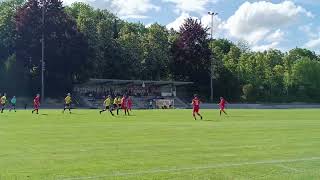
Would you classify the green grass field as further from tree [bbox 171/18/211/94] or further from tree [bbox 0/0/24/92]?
tree [bbox 171/18/211/94]

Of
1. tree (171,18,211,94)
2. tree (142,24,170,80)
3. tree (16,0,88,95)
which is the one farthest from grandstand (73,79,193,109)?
tree (142,24,170,80)

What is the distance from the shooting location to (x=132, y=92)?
9262 centimetres

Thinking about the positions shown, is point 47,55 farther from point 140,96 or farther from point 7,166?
point 7,166

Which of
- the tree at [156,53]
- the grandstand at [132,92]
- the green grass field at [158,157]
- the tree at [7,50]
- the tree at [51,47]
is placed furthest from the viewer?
the tree at [156,53]

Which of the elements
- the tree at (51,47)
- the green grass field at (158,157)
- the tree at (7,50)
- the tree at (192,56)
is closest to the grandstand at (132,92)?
the tree at (51,47)

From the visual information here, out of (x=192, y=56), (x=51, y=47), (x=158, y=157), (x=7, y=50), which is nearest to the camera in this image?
(x=158, y=157)

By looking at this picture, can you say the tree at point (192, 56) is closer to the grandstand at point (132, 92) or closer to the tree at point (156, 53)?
the tree at point (156, 53)

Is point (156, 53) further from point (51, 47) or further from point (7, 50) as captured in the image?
point (7, 50)

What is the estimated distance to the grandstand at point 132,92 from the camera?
85312 millimetres

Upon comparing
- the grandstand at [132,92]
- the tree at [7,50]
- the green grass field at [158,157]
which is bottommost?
the green grass field at [158,157]

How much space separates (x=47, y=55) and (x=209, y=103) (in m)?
30.4

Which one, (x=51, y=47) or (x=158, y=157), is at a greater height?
(x=51, y=47)

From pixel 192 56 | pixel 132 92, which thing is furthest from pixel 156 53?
pixel 132 92

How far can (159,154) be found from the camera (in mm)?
15766
